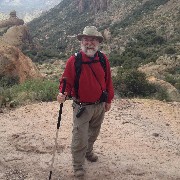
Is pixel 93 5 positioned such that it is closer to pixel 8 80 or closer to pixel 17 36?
pixel 17 36

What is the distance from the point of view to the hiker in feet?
15.9

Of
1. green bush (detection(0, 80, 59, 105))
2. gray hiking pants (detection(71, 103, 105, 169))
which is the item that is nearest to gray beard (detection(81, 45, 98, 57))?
gray hiking pants (detection(71, 103, 105, 169))

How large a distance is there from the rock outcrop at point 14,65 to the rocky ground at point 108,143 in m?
4.24

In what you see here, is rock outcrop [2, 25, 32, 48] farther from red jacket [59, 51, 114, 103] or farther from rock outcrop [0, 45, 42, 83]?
red jacket [59, 51, 114, 103]

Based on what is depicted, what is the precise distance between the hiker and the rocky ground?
59 centimetres

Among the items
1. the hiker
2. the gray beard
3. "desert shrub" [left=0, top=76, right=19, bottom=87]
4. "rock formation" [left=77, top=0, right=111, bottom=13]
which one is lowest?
"desert shrub" [left=0, top=76, right=19, bottom=87]

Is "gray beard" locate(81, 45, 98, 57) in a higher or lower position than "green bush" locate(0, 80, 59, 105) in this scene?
higher

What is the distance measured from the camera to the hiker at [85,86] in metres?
4.84

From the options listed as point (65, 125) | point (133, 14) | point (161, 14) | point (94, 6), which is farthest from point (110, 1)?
point (65, 125)

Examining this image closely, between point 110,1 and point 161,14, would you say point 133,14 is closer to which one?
point 161,14

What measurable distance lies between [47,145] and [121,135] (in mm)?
1540

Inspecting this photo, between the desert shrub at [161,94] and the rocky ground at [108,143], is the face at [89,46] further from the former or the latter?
the desert shrub at [161,94]

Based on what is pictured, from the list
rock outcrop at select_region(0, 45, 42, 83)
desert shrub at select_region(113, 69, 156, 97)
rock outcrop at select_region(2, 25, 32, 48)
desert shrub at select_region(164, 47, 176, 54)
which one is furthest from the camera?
Result: rock outcrop at select_region(2, 25, 32, 48)

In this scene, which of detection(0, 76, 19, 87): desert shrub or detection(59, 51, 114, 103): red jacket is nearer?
detection(59, 51, 114, 103): red jacket
